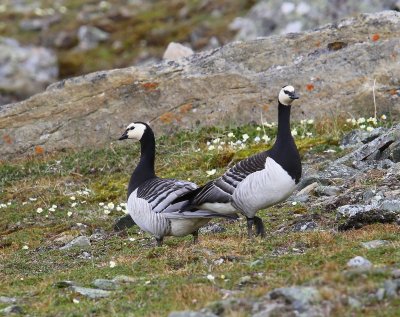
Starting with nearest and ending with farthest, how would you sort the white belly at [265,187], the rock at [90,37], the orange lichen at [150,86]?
the white belly at [265,187] → the orange lichen at [150,86] → the rock at [90,37]

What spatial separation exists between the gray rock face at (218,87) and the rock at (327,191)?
294 inches

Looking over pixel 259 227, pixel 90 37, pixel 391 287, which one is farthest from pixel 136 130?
pixel 90 37

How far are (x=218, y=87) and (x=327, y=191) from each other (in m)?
9.15

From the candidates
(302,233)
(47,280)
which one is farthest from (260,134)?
(47,280)

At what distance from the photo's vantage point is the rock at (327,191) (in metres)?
17.8

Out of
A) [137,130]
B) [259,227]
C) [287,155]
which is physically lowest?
[259,227]

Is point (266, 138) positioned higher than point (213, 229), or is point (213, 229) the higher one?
point (266, 138)

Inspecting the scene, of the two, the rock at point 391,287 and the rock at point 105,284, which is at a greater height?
the rock at point 391,287

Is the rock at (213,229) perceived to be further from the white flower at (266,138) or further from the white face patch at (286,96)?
the white flower at (266,138)

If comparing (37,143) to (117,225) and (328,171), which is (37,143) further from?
(328,171)

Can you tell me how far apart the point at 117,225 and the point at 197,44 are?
37.9m

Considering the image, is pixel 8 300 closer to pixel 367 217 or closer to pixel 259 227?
pixel 259 227

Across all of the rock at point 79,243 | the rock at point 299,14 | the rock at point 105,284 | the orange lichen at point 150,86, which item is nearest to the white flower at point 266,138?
the orange lichen at point 150,86

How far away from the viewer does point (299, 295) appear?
31.7 ft
